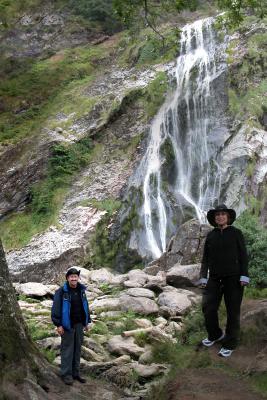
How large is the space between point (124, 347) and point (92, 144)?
49.6 ft

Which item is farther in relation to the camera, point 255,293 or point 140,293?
point 140,293

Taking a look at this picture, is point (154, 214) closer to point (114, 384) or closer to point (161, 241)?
point (161, 241)

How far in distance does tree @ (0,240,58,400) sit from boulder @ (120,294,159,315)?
12.7 ft

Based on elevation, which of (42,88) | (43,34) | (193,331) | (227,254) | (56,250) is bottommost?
(193,331)

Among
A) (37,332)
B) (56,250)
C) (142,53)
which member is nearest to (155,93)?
(142,53)

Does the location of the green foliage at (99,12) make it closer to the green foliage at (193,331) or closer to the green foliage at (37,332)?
the green foliage at (37,332)

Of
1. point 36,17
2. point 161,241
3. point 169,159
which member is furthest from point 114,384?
point 36,17

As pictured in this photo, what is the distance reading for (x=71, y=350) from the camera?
20.8 feet

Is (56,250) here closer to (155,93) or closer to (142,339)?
(155,93)

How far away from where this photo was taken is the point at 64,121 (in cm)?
2314

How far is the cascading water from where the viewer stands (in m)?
18.0

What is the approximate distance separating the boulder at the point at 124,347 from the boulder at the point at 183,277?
3.43 metres

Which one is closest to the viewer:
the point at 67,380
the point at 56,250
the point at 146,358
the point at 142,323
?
the point at 67,380

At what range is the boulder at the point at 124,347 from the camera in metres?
7.55
